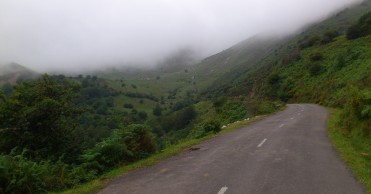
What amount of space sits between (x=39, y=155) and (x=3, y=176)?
4967 mm

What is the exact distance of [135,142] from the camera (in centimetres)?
1420

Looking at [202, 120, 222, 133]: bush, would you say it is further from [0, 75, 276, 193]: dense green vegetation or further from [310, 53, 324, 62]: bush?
[310, 53, 324, 62]: bush

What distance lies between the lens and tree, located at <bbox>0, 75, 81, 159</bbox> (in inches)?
540

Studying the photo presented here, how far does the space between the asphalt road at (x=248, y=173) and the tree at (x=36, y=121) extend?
478cm

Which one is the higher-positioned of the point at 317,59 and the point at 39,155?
the point at 39,155

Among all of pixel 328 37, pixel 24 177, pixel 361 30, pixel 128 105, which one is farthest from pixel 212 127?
pixel 128 105

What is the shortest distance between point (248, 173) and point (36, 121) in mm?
8728

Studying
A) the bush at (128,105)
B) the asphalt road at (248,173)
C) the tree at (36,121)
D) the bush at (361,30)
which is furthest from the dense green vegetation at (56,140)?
the bush at (128,105)

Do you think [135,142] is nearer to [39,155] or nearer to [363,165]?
[39,155]

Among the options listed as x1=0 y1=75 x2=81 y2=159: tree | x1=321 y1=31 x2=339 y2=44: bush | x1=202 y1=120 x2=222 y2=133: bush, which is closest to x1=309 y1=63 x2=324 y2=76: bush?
x1=321 y1=31 x2=339 y2=44: bush

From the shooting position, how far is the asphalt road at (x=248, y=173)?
8.41 metres

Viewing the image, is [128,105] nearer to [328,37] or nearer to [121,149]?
[328,37]

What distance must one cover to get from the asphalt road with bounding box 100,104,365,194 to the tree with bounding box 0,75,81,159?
4.78m

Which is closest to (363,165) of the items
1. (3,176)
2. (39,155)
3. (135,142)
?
(135,142)
